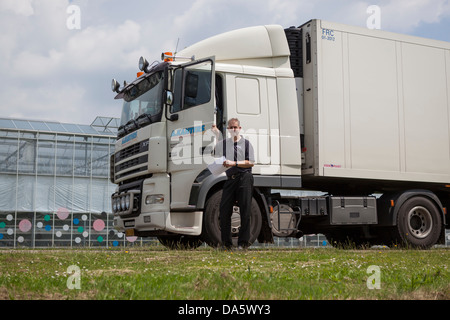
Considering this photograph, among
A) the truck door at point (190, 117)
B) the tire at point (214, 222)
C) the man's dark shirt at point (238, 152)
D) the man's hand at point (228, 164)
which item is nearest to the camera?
the man's hand at point (228, 164)

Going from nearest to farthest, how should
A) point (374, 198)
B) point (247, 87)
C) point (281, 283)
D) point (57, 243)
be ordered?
point (281, 283), point (247, 87), point (374, 198), point (57, 243)

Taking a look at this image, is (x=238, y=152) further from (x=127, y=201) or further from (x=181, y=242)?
(x=181, y=242)

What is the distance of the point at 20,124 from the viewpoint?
29.6 metres

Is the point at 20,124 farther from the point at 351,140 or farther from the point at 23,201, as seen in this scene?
the point at 351,140

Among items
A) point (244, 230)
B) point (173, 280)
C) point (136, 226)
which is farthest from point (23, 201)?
point (173, 280)

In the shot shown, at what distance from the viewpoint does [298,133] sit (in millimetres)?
10289

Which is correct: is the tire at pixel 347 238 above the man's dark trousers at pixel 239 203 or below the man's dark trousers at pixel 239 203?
below

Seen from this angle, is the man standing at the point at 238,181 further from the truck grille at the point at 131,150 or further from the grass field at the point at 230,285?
the grass field at the point at 230,285

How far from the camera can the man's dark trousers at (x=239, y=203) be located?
8680 millimetres

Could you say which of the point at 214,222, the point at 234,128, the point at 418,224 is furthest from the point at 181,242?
the point at 418,224

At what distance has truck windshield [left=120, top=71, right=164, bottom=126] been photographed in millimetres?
10172

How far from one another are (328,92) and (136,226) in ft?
13.8

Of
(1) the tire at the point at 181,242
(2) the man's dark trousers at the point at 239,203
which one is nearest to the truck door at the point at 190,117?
(2) the man's dark trousers at the point at 239,203

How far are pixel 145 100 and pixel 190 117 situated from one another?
1278 mm
